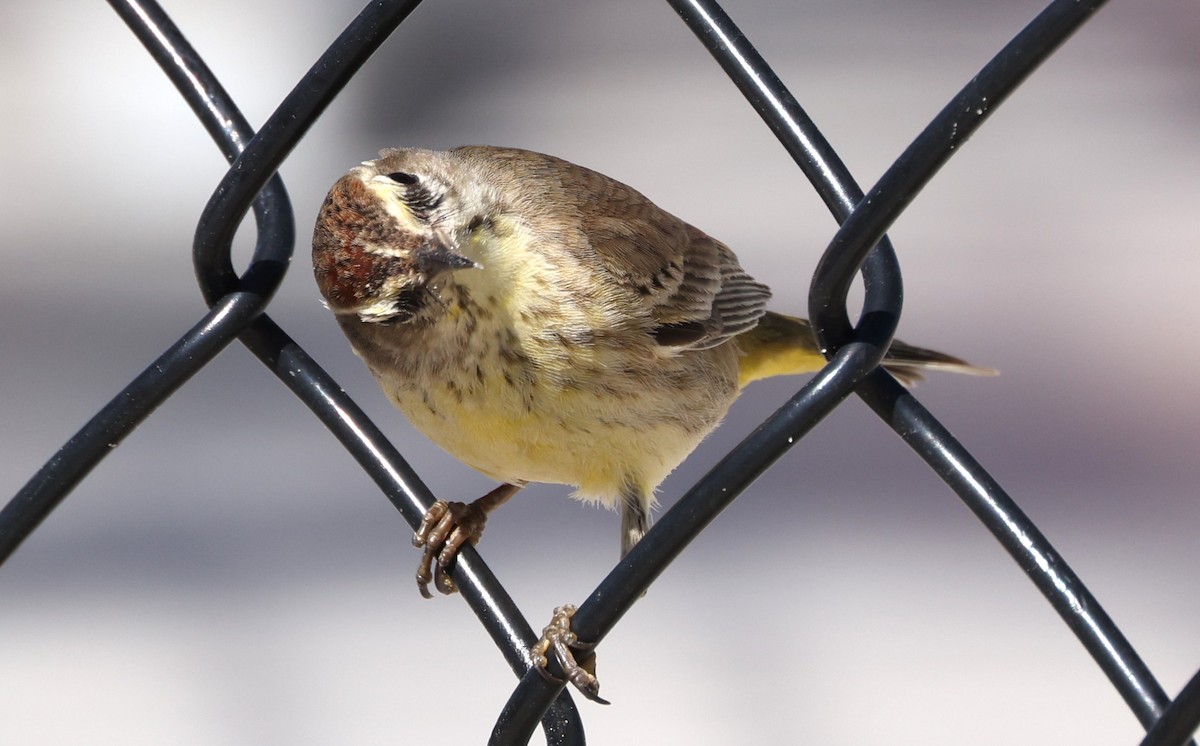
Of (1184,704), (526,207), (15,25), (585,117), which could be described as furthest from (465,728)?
(15,25)

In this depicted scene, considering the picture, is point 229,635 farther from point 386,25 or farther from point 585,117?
point 585,117

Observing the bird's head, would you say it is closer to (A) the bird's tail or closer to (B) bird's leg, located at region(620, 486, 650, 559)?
(B) bird's leg, located at region(620, 486, 650, 559)

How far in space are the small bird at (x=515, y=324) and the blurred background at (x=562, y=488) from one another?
1790mm

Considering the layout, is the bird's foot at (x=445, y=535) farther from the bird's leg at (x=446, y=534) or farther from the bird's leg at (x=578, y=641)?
the bird's leg at (x=578, y=641)

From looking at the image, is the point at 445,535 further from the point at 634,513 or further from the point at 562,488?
the point at 562,488

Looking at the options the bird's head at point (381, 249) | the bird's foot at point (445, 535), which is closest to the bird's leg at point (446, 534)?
the bird's foot at point (445, 535)

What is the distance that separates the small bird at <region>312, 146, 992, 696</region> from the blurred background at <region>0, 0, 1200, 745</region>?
1790mm

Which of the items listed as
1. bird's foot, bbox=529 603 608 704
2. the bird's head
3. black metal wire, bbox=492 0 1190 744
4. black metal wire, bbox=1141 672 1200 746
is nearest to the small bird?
the bird's head

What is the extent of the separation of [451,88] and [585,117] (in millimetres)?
817

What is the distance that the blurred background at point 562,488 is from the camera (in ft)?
14.2

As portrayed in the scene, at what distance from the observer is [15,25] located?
8.07 m

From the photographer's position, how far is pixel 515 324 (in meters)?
2.29

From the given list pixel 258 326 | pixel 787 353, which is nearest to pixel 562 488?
pixel 787 353

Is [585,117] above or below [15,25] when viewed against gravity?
below
